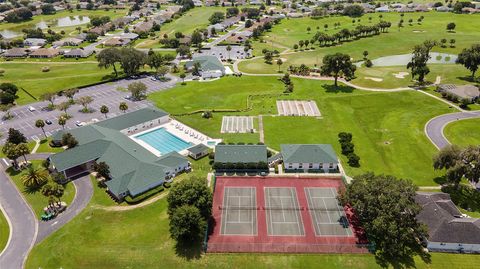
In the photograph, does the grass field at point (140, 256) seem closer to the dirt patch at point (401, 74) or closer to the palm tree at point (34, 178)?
the palm tree at point (34, 178)

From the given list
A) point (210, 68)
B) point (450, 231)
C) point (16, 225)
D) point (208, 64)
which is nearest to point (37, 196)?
point (16, 225)

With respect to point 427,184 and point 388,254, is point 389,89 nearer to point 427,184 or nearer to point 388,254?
point 427,184

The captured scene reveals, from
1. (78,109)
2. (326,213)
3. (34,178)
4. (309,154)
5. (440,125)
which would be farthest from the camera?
(78,109)

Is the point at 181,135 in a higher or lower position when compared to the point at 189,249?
higher

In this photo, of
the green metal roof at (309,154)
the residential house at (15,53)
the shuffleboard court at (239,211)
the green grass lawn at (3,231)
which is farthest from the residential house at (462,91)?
the residential house at (15,53)

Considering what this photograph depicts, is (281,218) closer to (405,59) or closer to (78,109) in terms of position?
(78,109)

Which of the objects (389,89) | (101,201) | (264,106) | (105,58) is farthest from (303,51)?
(101,201)

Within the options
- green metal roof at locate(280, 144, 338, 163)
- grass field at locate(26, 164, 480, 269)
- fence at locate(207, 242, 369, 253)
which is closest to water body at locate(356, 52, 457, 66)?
green metal roof at locate(280, 144, 338, 163)
